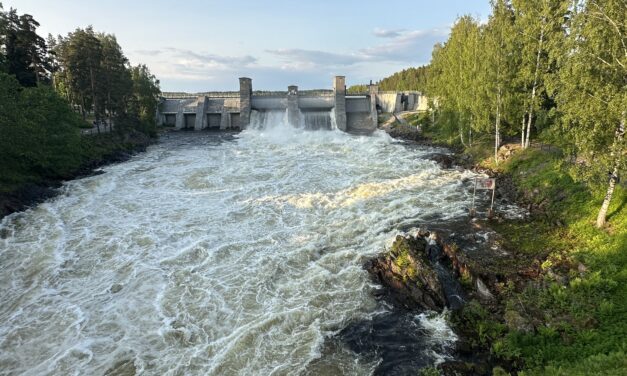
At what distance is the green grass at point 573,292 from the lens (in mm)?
10070

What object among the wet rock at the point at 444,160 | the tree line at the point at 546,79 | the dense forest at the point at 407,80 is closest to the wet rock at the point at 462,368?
the tree line at the point at 546,79

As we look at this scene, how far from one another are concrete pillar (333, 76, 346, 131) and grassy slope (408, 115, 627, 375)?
1702 inches

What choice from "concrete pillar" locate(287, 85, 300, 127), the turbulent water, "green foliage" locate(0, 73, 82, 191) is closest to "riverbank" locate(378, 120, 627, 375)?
the turbulent water

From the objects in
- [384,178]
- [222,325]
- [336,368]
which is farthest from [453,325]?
[384,178]

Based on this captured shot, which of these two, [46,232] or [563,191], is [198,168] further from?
[563,191]

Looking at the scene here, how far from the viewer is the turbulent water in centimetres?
1164

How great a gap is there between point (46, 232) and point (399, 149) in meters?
34.3

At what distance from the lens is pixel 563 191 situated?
818 inches

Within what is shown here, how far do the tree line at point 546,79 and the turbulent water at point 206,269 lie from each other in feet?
22.1

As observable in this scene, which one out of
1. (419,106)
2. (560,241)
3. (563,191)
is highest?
(419,106)

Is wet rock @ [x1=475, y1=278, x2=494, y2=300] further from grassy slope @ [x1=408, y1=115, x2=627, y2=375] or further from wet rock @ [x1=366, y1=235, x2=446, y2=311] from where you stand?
wet rock @ [x1=366, y1=235, x2=446, y2=311]

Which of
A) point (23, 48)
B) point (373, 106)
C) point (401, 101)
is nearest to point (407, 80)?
point (401, 101)

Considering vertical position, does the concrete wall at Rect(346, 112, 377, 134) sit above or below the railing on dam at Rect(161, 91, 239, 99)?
below

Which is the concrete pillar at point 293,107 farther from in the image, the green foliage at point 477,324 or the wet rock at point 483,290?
the green foliage at point 477,324
